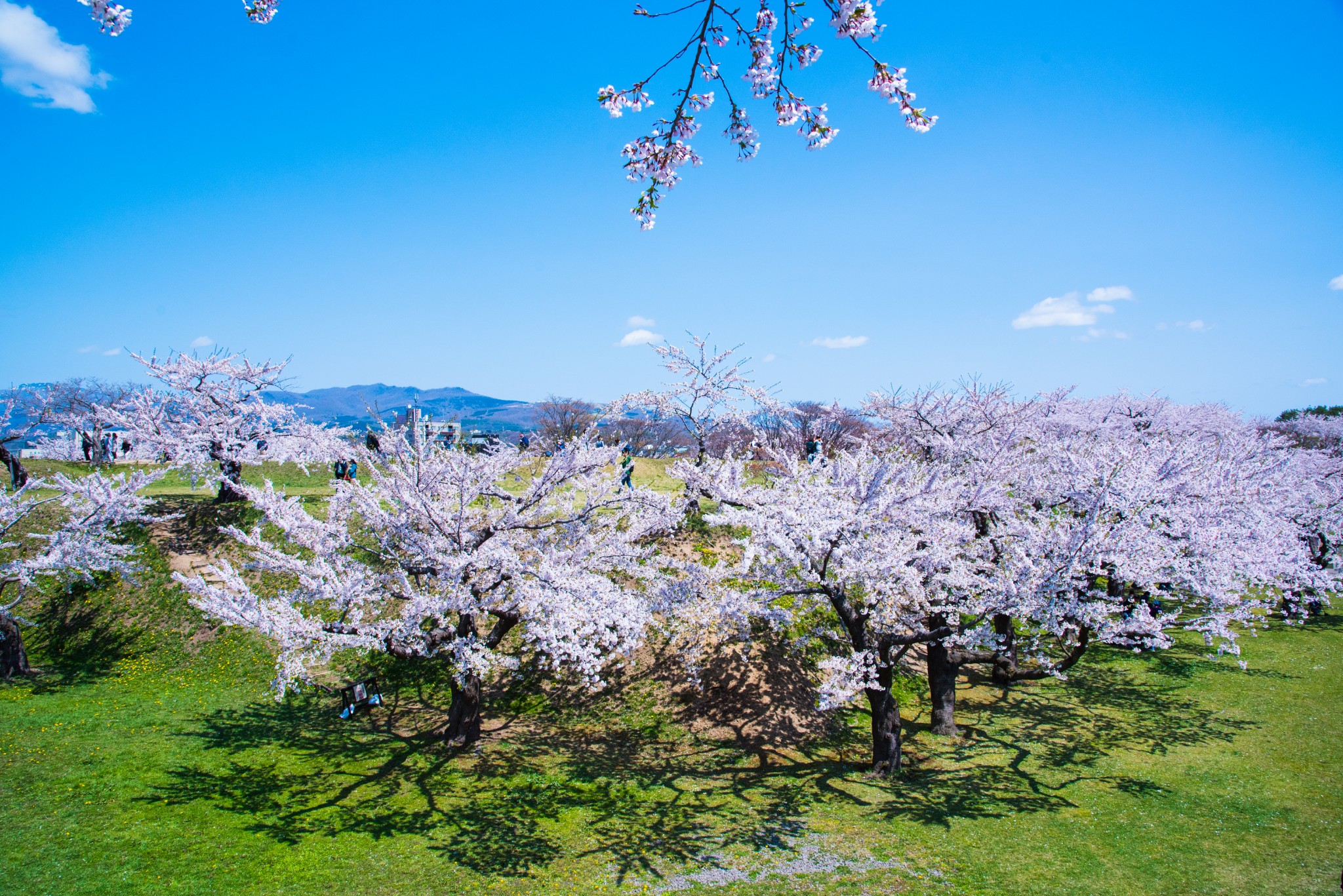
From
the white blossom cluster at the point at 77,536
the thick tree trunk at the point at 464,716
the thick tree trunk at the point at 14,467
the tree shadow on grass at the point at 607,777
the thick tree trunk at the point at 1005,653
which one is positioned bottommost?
the tree shadow on grass at the point at 607,777

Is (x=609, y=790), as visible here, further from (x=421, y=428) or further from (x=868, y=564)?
(x=421, y=428)

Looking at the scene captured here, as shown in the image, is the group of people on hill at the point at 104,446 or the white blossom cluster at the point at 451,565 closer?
the white blossom cluster at the point at 451,565

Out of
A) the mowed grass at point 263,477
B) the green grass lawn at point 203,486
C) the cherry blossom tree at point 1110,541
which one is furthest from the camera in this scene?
the mowed grass at point 263,477

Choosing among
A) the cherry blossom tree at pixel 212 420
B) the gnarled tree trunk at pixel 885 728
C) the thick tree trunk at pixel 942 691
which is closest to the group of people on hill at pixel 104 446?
the cherry blossom tree at pixel 212 420

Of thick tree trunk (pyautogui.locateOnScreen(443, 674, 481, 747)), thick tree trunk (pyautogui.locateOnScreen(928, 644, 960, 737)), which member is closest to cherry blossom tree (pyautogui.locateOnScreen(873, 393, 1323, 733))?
thick tree trunk (pyautogui.locateOnScreen(928, 644, 960, 737))

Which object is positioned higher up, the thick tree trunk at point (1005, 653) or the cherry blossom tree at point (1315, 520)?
the cherry blossom tree at point (1315, 520)

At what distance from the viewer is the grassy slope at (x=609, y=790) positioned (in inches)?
352

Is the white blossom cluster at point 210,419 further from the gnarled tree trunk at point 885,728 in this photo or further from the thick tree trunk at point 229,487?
the gnarled tree trunk at point 885,728

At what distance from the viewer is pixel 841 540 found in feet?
37.1

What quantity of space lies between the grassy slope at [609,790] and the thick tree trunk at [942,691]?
0.57 m

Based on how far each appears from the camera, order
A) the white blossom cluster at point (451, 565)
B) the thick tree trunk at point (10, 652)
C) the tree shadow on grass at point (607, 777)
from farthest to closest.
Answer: the thick tree trunk at point (10, 652) → the white blossom cluster at point (451, 565) → the tree shadow on grass at point (607, 777)

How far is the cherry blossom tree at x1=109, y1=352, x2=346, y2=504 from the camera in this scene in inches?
869

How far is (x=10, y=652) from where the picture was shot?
51.2 ft

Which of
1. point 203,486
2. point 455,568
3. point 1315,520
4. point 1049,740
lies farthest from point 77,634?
point 1315,520
